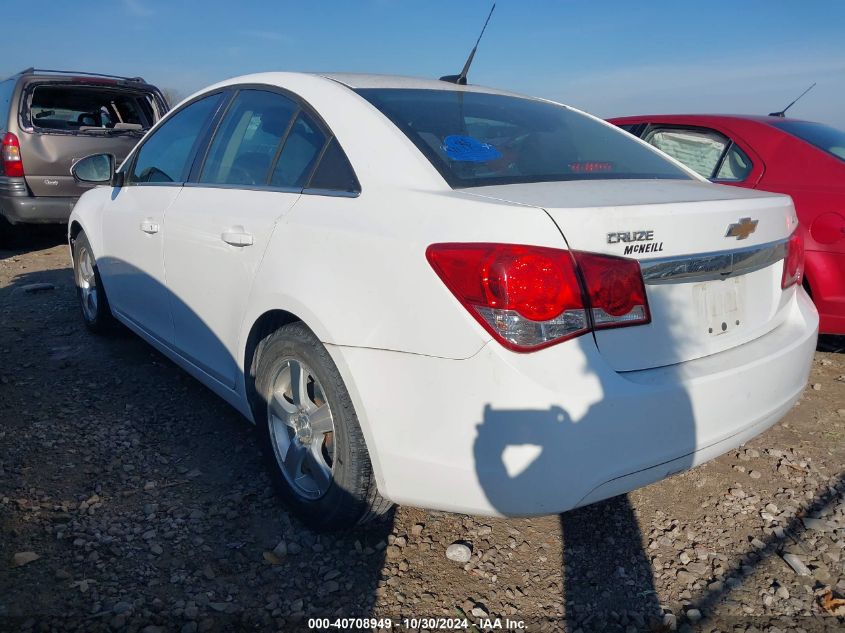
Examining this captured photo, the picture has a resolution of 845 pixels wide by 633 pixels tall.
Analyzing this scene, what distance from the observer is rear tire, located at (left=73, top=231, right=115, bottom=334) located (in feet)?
14.2

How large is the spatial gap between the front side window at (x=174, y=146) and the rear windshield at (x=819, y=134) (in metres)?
3.49

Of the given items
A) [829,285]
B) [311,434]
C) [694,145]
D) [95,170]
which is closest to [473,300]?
[311,434]

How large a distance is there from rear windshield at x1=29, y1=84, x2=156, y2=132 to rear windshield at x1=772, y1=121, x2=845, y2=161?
6438 millimetres

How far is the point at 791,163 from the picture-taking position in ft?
13.5

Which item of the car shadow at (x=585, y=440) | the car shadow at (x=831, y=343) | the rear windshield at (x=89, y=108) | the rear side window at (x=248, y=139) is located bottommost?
the car shadow at (x=831, y=343)

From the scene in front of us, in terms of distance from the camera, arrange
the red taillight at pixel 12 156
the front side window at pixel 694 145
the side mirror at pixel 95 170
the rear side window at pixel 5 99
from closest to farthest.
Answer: the side mirror at pixel 95 170
the front side window at pixel 694 145
the red taillight at pixel 12 156
the rear side window at pixel 5 99

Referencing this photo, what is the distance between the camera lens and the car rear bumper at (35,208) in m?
6.75

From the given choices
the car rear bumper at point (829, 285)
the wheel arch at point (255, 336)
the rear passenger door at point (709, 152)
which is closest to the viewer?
the wheel arch at point (255, 336)

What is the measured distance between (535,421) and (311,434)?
3.12 ft

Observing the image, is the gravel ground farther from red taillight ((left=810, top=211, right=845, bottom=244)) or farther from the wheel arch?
red taillight ((left=810, top=211, right=845, bottom=244))

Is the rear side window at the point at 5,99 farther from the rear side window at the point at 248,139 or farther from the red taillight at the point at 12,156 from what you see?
the rear side window at the point at 248,139

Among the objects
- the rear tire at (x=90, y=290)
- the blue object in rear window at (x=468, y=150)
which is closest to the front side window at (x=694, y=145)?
the blue object in rear window at (x=468, y=150)

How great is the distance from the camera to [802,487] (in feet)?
9.27

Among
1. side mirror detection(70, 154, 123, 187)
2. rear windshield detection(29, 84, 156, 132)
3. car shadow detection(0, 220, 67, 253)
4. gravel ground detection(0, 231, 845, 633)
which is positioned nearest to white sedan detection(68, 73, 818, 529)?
gravel ground detection(0, 231, 845, 633)
